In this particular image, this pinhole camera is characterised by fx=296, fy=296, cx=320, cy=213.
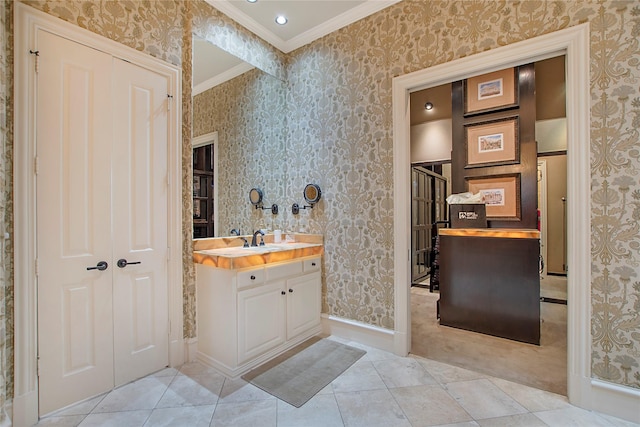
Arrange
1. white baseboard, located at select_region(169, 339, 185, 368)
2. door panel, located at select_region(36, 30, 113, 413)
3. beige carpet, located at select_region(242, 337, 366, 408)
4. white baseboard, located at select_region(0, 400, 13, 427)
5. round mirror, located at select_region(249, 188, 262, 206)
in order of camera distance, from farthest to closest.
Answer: round mirror, located at select_region(249, 188, 262, 206) → white baseboard, located at select_region(169, 339, 185, 368) → beige carpet, located at select_region(242, 337, 366, 408) → door panel, located at select_region(36, 30, 113, 413) → white baseboard, located at select_region(0, 400, 13, 427)

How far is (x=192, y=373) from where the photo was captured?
2.26 m

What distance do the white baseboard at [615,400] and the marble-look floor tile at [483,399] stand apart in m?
0.44

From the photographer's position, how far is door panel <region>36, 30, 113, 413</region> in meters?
1.77

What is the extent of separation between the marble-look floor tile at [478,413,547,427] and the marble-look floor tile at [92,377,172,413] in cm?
202

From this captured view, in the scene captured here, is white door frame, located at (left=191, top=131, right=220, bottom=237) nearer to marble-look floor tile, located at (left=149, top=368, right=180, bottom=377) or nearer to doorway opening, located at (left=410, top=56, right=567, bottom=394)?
marble-look floor tile, located at (left=149, top=368, right=180, bottom=377)

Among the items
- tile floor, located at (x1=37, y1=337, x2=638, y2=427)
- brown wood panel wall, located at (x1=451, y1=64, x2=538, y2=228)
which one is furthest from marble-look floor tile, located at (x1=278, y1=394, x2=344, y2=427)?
brown wood panel wall, located at (x1=451, y1=64, x2=538, y2=228)

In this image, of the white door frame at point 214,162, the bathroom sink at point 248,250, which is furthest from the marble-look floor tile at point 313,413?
the white door frame at point 214,162

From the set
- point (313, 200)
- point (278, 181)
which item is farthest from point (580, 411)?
point (278, 181)

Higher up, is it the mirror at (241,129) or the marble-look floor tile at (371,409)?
the mirror at (241,129)

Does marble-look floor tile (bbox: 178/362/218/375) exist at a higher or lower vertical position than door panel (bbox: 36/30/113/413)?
lower

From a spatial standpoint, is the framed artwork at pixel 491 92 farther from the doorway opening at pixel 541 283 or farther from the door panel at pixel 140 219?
the door panel at pixel 140 219

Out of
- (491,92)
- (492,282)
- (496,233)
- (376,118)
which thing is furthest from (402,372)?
(491,92)

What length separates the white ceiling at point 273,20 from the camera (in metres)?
2.66

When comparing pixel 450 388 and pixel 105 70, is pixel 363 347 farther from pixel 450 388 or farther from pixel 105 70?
pixel 105 70
